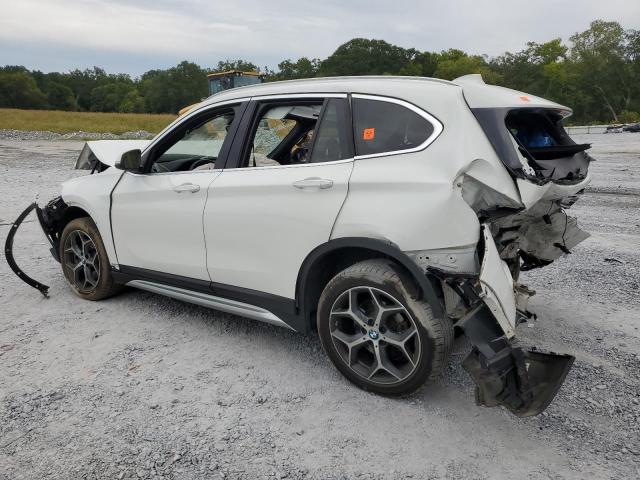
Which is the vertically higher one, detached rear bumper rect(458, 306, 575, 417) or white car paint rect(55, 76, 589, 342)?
white car paint rect(55, 76, 589, 342)

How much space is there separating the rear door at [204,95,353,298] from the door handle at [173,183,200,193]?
165 millimetres

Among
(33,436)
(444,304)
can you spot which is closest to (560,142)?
(444,304)

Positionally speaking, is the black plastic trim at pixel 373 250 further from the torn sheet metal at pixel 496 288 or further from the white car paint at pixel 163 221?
the white car paint at pixel 163 221

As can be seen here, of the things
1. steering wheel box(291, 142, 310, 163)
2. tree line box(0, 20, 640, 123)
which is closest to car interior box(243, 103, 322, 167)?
steering wheel box(291, 142, 310, 163)

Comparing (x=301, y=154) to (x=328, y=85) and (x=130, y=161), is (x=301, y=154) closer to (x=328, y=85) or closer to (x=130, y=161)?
(x=328, y=85)

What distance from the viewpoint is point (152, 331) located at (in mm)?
4137

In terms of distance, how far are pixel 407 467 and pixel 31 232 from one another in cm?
683

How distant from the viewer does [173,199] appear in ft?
12.9

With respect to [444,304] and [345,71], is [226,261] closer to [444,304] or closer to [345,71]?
[444,304]

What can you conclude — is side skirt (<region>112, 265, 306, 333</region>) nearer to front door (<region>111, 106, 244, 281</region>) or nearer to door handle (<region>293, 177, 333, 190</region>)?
front door (<region>111, 106, 244, 281</region>)

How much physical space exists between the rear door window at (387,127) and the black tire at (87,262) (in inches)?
105

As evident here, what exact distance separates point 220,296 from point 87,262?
1711 mm

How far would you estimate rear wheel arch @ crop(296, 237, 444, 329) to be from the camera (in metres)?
2.82

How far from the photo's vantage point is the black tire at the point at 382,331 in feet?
9.39
